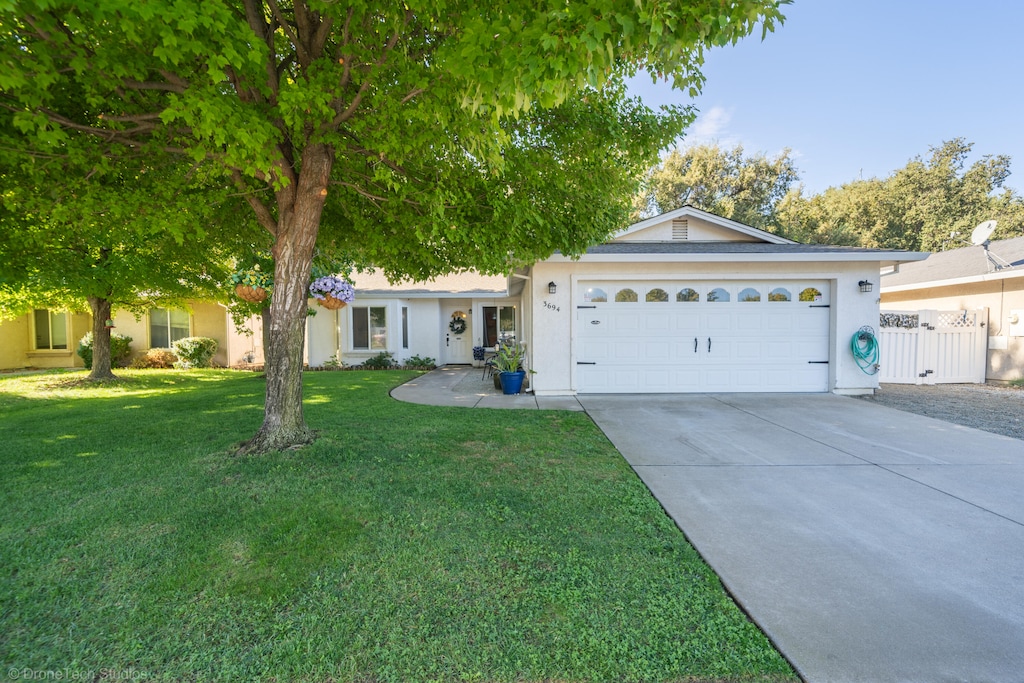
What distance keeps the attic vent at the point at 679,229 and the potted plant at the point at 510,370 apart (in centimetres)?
454

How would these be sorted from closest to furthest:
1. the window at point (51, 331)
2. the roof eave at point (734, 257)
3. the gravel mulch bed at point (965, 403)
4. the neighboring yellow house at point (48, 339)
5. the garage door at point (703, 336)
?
1. the gravel mulch bed at point (965, 403)
2. the roof eave at point (734, 257)
3. the garage door at point (703, 336)
4. the neighboring yellow house at point (48, 339)
5. the window at point (51, 331)

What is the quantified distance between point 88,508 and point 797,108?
78.9 feet

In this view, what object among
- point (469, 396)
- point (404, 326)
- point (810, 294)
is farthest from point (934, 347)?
point (404, 326)

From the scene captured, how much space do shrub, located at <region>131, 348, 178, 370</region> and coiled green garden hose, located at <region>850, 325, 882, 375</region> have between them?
19.2 meters

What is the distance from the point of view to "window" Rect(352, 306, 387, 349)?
48.1 ft

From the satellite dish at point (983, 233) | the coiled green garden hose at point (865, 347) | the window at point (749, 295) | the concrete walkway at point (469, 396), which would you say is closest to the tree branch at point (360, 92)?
Answer: the concrete walkway at point (469, 396)

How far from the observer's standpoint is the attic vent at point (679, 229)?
10.4 meters

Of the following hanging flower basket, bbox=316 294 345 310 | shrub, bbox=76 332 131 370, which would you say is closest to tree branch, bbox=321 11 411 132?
hanging flower basket, bbox=316 294 345 310

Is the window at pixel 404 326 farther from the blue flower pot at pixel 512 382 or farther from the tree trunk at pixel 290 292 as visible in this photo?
the tree trunk at pixel 290 292

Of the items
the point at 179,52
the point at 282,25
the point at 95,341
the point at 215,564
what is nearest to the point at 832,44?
the point at 282,25

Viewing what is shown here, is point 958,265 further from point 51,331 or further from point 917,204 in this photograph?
point 51,331

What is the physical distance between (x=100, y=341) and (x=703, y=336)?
47.6 feet

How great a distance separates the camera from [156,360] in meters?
15.0

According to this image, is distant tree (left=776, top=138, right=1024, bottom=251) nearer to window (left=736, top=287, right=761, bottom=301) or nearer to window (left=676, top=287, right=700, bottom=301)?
window (left=736, top=287, right=761, bottom=301)
